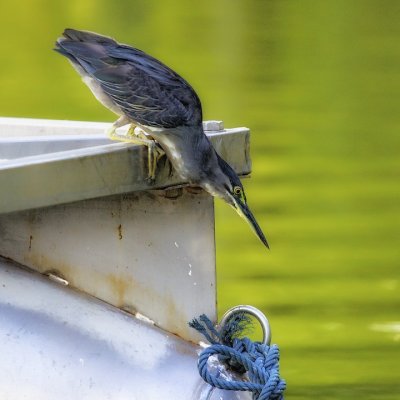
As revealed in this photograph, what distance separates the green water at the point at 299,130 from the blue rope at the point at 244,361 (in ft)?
4.39

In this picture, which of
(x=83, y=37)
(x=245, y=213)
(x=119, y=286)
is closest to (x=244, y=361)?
(x=119, y=286)

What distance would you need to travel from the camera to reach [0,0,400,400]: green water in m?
3.65

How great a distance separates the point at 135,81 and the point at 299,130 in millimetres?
3720

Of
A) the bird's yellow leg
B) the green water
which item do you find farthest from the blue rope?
the green water

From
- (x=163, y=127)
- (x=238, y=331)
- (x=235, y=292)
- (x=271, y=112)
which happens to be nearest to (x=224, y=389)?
(x=238, y=331)

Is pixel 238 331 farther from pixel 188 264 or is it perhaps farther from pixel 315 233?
pixel 315 233

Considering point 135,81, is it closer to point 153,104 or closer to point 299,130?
point 153,104

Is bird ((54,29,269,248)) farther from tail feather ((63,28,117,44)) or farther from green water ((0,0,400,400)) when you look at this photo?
green water ((0,0,400,400))

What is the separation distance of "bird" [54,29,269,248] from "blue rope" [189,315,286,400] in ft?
0.90

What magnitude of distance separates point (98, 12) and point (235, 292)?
5.49 m

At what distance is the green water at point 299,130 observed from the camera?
3.65 meters

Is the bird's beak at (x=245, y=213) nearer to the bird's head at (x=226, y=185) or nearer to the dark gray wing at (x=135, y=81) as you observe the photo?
the bird's head at (x=226, y=185)

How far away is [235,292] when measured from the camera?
3.84 metres

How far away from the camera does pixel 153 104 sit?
7.48 ft
